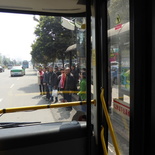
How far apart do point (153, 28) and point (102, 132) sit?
986mm

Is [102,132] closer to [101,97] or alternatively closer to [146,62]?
[101,97]

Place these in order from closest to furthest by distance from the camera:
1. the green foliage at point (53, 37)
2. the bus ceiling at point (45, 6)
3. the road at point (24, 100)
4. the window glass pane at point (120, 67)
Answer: the window glass pane at point (120, 67)
the bus ceiling at point (45, 6)
the green foliage at point (53, 37)
the road at point (24, 100)

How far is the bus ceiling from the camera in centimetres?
181

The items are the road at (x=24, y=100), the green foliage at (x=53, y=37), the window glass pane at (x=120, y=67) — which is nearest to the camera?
the window glass pane at (x=120, y=67)

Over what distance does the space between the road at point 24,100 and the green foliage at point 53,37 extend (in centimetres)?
75

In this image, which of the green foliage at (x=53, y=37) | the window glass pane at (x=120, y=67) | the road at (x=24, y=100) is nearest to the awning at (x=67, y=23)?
the green foliage at (x=53, y=37)

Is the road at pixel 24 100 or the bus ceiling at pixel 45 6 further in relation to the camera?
the road at pixel 24 100

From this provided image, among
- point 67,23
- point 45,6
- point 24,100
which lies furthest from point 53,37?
point 24,100

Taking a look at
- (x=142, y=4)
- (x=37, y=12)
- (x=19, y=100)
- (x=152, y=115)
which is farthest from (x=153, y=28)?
(x=19, y=100)

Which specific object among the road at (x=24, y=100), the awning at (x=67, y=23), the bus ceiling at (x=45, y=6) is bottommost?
the road at (x=24, y=100)

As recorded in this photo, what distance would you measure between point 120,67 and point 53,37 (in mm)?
1058

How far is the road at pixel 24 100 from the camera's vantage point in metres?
2.21

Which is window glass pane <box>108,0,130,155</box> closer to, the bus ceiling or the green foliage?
the bus ceiling

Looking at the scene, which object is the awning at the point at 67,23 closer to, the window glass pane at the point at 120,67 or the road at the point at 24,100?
the window glass pane at the point at 120,67
